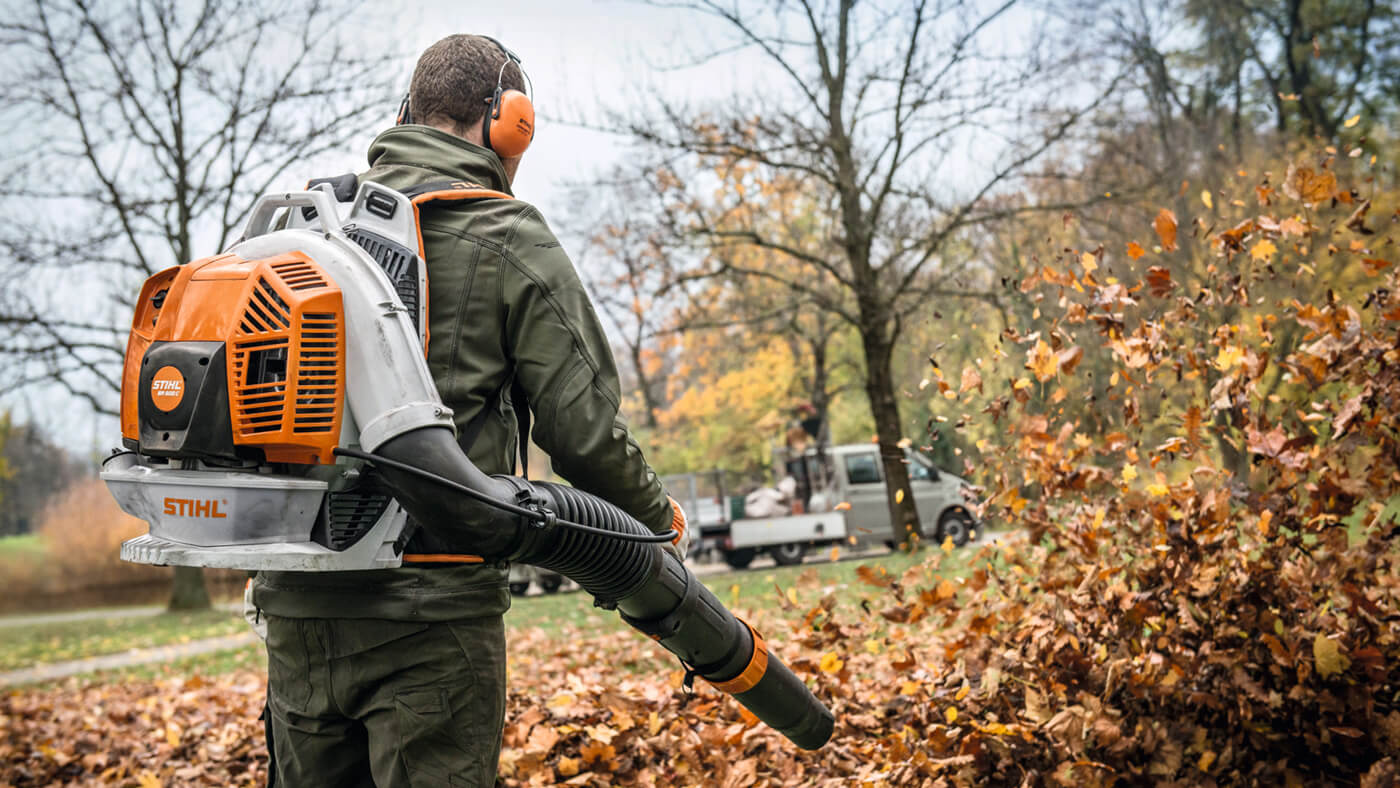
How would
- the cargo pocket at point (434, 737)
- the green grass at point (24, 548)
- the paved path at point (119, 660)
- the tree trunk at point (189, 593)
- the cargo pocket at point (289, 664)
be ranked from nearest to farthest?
the cargo pocket at point (434, 737)
the cargo pocket at point (289, 664)
the paved path at point (119, 660)
the tree trunk at point (189, 593)
the green grass at point (24, 548)

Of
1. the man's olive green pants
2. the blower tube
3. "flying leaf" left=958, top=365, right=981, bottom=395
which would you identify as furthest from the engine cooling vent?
"flying leaf" left=958, top=365, right=981, bottom=395

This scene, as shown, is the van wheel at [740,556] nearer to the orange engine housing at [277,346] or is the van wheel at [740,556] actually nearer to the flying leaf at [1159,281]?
the flying leaf at [1159,281]

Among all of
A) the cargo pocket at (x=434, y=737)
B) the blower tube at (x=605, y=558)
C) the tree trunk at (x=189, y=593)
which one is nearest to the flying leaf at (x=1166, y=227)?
the blower tube at (x=605, y=558)

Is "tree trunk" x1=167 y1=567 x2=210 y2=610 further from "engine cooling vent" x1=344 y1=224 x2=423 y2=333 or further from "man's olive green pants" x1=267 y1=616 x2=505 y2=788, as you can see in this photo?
"engine cooling vent" x1=344 y1=224 x2=423 y2=333

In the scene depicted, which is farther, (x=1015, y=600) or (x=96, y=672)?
(x=96, y=672)

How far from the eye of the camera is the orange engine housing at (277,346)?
1.72 metres

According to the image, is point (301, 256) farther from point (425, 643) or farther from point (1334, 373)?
point (1334, 373)

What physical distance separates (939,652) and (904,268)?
11687 millimetres

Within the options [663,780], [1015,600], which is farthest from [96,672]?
[1015,600]

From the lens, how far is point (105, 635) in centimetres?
1609

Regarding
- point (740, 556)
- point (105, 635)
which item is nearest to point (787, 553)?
point (740, 556)

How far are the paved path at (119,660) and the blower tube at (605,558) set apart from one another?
36.8 feet

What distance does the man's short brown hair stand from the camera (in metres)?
2.25

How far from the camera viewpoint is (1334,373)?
3424mm
